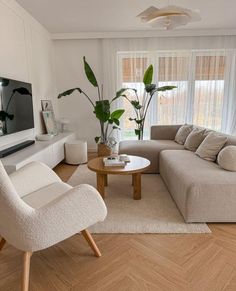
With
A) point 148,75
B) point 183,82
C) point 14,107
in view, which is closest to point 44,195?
point 14,107

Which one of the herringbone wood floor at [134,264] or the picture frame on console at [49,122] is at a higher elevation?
the picture frame on console at [49,122]

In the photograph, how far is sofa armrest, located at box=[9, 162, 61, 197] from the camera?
1768 mm

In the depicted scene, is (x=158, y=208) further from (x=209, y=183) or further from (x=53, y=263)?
(x=53, y=263)

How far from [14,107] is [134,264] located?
2409 millimetres

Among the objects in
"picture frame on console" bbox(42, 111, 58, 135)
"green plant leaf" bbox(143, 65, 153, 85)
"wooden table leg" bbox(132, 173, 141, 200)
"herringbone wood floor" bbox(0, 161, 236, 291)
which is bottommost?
"herringbone wood floor" bbox(0, 161, 236, 291)

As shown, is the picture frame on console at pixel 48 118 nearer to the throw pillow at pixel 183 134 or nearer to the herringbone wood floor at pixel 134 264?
the throw pillow at pixel 183 134

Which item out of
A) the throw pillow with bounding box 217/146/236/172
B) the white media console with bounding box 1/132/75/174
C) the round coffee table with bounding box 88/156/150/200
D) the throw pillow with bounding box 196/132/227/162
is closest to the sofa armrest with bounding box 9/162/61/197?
the white media console with bounding box 1/132/75/174

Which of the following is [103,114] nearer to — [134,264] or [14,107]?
[14,107]

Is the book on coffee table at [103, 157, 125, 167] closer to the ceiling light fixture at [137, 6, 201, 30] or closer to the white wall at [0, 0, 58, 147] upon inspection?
the white wall at [0, 0, 58, 147]

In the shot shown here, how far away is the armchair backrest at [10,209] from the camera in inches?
47.1

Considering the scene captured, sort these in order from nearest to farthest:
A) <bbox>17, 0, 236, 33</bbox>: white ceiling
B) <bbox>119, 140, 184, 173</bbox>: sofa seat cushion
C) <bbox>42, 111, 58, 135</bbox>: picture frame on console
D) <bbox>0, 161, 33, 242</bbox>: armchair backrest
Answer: <bbox>0, 161, 33, 242</bbox>: armchair backrest → <bbox>17, 0, 236, 33</bbox>: white ceiling → <bbox>119, 140, 184, 173</bbox>: sofa seat cushion → <bbox>42, 111, 58, 135</bbox>: picture frame on console

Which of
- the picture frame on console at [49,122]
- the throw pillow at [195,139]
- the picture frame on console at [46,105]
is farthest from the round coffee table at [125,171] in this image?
the picture frame on console at [46,105]

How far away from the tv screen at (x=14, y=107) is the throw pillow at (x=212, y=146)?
2.41m

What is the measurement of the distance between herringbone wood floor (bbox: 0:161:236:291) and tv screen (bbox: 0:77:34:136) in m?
1.56
